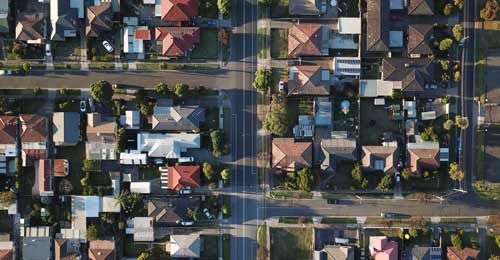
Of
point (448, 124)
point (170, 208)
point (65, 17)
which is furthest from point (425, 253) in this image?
point (65, 17)

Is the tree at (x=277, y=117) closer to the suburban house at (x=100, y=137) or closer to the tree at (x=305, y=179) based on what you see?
the tree at (x=305, y=179)

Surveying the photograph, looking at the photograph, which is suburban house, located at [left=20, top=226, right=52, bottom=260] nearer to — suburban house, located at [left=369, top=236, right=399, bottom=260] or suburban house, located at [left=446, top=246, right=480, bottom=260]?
suburban house, located at [left=369, top=236, right=399, bottom=260]

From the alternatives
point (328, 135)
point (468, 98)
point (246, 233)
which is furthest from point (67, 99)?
point (468, 98)

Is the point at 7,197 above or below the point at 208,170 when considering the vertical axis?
below

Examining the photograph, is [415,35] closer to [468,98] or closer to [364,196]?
[468,98]

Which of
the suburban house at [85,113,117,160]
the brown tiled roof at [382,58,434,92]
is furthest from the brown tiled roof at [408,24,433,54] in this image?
the suburban house at [85,113,117,160]

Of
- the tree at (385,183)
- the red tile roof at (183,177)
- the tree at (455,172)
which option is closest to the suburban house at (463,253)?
the tree at (455,172)

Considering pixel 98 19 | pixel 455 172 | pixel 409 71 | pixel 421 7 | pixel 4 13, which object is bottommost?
pixel 455 172

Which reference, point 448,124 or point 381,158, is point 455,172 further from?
point 381,158
